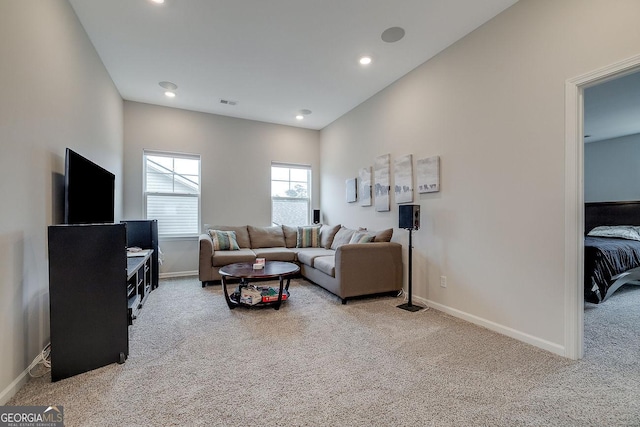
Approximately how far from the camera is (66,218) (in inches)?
84.5

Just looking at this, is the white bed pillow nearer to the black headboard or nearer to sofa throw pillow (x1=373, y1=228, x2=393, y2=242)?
the black headboard

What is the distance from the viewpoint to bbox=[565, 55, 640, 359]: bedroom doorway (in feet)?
6.73

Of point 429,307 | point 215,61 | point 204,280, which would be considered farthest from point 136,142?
point 429,307

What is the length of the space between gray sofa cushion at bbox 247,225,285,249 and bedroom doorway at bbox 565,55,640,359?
403cm

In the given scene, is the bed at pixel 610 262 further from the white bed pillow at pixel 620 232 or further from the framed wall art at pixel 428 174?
the framed wall art at pixel 428 174

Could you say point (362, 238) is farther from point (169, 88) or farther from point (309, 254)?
point (169, 88)

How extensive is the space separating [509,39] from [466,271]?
214 cm

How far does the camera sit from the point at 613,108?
4199 millimetres

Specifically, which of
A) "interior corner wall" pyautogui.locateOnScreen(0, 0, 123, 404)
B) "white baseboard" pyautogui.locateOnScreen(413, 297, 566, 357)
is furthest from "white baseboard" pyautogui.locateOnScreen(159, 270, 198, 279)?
"white baseboard" pyautogui.locateOnScreen(413, 297, 566, 357)

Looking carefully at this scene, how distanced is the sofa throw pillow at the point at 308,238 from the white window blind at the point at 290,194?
71 cm

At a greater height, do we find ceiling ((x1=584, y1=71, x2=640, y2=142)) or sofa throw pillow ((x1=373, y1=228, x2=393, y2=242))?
ceiling ((x1=584, y1=71, x2=640, y2=142))

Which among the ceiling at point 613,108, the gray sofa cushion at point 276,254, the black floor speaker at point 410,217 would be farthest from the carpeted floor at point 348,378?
the ceiling at point 613,108

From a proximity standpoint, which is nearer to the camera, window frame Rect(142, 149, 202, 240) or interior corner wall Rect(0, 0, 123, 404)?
interior corner wall Rect(0, 0, 123, 404)

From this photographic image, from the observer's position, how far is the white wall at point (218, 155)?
4.64 meters
